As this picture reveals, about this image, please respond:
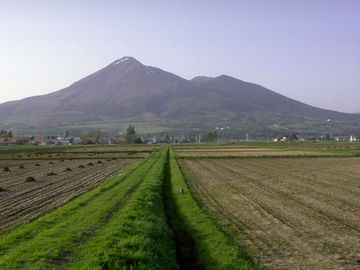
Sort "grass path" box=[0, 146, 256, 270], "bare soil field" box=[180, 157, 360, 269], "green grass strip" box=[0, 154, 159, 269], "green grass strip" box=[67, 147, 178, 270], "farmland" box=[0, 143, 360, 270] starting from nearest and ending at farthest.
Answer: "green grass strip" box=[67, 147, 178, 270]
"grass path" box=[0, 146, 256, 270]
"green grass strip" box=[0, 154, 159, 269]
"farmland" box=[0, 143, 360, 270]
"bare soil field" box=[180, 157, 360, 269]

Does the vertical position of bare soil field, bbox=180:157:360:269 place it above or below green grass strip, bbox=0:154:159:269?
below

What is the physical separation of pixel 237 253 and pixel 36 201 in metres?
14.2

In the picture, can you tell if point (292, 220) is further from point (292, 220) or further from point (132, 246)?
point (132, 246)

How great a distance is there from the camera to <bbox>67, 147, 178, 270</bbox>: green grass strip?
10.7m

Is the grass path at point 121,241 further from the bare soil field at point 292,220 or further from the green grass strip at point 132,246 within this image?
the bare soil field at point 292,220

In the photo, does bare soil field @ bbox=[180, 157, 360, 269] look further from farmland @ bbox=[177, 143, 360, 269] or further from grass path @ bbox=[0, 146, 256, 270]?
grass path @ bbox=[0, 146, 256, 270]

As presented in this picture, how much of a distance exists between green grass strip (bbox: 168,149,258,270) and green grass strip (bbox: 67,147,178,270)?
71 centimetres

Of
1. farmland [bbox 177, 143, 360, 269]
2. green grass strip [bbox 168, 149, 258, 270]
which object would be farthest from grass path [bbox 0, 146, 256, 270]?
farmland [bbox 177, 143, 360, 269]

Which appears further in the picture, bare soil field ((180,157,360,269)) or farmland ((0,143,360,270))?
bare soil field ((180,157,360,269))

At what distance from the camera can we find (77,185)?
33.0 m

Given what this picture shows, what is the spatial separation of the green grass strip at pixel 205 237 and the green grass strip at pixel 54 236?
7.98ft

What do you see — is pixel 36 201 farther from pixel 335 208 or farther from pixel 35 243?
pixel 335 208

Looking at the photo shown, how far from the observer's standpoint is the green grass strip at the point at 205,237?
11.6 meters

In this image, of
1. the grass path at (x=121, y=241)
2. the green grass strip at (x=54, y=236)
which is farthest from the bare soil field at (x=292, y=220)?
the green grass strip at (x=54, y=236)
